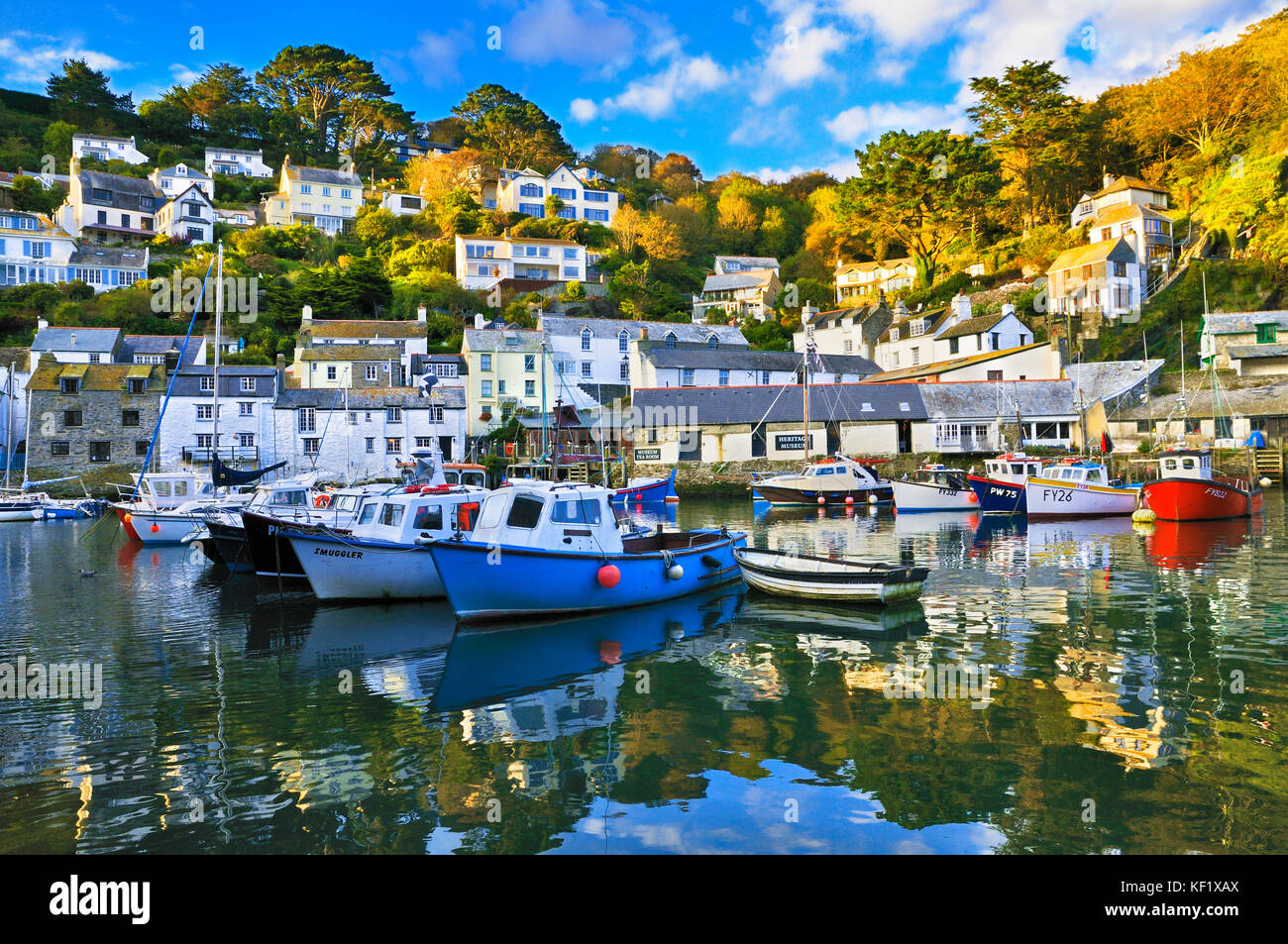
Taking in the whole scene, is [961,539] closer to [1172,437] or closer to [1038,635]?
[1038,635]

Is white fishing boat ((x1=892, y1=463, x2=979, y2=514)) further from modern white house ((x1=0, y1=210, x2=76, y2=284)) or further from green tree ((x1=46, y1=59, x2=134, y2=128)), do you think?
green tree ((x1=46, y1=59, x2=134, y2=128))

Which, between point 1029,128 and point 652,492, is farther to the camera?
point 1029,128

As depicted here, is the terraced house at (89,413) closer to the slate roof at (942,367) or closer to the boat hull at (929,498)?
the boat hull at (929,498)

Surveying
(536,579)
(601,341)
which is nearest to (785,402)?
(601,341)

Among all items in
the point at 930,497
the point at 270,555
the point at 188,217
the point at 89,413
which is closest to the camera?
the point at 270,555

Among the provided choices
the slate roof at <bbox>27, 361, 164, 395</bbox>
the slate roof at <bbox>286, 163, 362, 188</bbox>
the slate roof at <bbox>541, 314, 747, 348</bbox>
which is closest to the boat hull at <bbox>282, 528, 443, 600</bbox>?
the slate roof at <bbox>27, 361, 164, 395</bbox>

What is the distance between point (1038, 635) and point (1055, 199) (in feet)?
253

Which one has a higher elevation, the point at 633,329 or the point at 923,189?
the point at 923,189

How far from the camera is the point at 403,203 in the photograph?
315 feet

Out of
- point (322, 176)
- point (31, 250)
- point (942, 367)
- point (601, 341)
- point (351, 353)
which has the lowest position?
point (942, 367)

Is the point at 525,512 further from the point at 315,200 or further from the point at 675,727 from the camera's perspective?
the point at 315,200

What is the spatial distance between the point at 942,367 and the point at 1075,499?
31133 mm

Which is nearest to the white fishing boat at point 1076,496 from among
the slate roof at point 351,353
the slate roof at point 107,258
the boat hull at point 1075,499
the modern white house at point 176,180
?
the boat hull at point 1075,499
